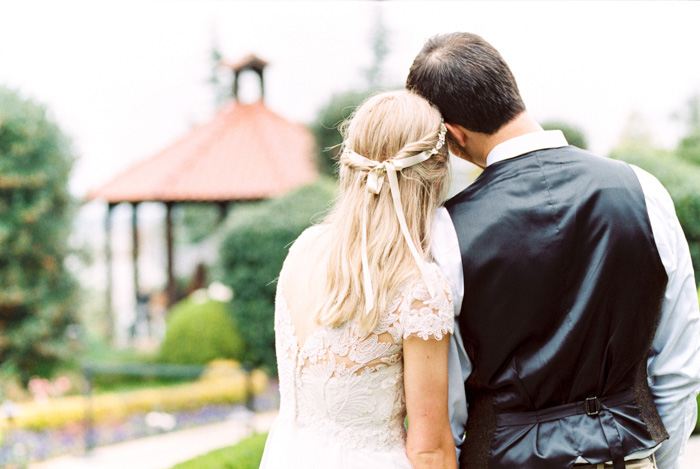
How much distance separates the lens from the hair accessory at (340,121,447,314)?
1.78 metres

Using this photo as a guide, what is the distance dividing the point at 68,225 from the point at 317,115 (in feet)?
15.4

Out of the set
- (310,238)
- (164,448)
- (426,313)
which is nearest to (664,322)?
(426,313)

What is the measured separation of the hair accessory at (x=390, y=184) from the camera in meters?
1.78

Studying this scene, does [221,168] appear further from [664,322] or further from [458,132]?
[664,322]

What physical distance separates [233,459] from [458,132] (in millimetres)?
2418

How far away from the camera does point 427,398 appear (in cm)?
182

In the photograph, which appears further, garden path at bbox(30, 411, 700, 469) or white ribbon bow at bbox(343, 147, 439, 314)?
garden path at bbox(30, 411, 700, 469)

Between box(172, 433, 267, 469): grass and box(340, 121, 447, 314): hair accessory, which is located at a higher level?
box(340, 121, 447, 314): hair accessory

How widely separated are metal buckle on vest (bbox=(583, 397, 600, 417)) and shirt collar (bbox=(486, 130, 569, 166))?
0.77 metres

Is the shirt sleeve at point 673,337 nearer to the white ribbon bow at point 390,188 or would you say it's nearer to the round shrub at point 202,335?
the white ribbon bow at point 390,188

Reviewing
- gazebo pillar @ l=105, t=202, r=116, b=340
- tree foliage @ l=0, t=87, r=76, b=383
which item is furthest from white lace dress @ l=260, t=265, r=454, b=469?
gazebo pillar @ l=105, t=202, r=116, b=340

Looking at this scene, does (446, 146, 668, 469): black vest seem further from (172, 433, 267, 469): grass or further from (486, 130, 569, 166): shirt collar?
(172, 433, 267, 469): grass

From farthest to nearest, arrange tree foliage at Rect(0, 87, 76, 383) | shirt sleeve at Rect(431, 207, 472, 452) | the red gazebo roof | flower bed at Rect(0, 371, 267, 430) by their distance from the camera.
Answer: the red gazebo roof, tree foliage at Rect(0, 87, 76, 383), flower bed at Rect(0, 371, 267, 430), shirt sleeve at Rect(431, 207, 472, 452)

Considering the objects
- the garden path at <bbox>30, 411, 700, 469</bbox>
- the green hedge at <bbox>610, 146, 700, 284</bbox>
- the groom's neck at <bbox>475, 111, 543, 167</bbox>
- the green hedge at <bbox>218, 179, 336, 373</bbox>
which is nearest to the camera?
the groom's neck at <bbox>475, 111, 543, 167</bbox>
